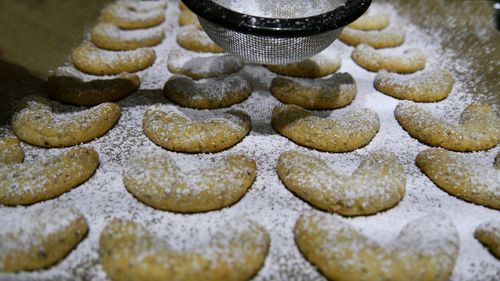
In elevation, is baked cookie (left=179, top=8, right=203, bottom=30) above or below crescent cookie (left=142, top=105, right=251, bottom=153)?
above

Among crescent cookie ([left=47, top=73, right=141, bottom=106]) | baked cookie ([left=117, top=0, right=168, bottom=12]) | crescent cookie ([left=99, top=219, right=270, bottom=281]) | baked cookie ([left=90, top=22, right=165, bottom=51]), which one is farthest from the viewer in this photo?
baked cookie ([left=117, top=0, right=168, bottom=12])

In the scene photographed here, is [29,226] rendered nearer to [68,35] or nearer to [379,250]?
[379,250]

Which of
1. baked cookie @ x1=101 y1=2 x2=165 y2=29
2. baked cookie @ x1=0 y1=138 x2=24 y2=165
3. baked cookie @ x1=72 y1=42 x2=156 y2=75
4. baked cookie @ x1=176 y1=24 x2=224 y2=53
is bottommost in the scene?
baked cookie @ x1=0 y1=138 x2=24 y2=165

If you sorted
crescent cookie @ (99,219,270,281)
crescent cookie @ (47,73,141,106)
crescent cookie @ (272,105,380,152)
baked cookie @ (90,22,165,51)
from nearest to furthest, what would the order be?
crescent cookie @ (99,219,270,281), crescent cookie @ (272,105,380,152), crescent cookie @ (47,73,141,106), baked cookie @ (90,22,165,51)

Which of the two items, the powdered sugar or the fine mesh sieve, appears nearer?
the powdered sugar

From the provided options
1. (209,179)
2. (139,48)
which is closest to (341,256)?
(209,179)

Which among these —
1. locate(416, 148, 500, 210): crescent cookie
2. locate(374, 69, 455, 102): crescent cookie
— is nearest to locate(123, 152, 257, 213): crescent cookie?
locate(416, 148, 500, 210): crescent cookie

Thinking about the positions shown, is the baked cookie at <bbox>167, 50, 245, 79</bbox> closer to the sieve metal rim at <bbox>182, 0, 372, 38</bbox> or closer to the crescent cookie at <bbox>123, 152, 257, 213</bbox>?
the sieve metal rim at <bbox>182, 0, 372, 38</bbox>
